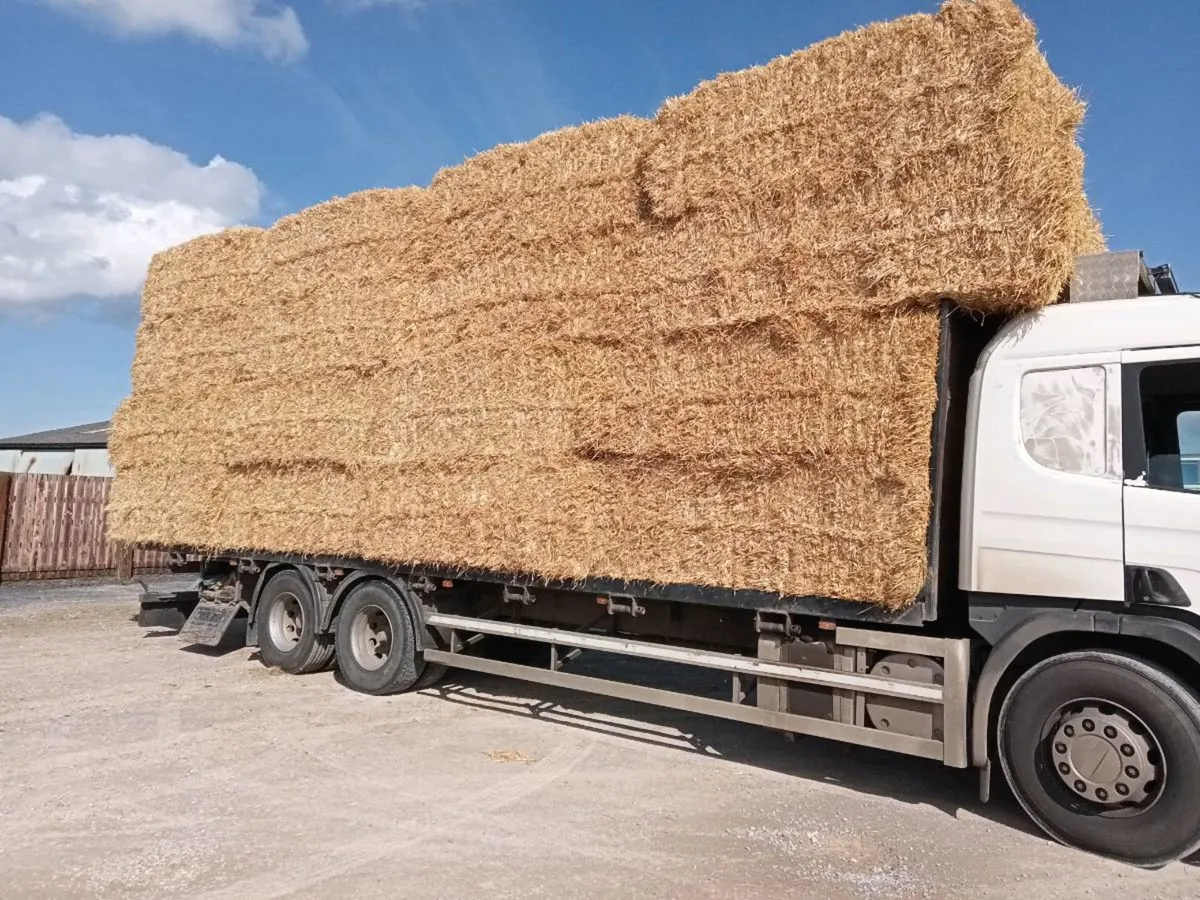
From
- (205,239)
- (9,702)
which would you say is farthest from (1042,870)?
(205,239)

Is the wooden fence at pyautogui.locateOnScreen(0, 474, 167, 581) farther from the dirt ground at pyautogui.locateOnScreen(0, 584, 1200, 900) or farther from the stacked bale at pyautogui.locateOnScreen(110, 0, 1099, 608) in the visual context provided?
the stacked bale at pyautogui.locateOnScreen(110, 0, 1099, 608)

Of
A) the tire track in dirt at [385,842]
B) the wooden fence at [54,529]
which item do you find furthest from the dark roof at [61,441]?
the tire track in dirt at [385,842]

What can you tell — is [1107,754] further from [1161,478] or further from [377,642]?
[377,642]

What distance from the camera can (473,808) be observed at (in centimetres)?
552

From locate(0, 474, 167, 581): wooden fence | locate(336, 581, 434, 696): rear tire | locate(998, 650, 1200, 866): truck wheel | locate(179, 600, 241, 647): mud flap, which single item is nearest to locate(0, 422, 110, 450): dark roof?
locate(0, 474, 167, 581): wooden fence

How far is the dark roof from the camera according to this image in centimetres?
2722

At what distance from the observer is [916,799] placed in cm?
586

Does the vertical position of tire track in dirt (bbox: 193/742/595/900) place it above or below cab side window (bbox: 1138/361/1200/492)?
below

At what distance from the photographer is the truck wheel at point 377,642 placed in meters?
8.35

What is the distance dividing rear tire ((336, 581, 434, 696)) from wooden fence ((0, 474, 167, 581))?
11882mm

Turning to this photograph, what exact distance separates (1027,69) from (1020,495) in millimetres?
2588

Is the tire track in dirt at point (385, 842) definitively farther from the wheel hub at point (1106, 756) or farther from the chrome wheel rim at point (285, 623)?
the chrome wheel rim at point (285, 623)

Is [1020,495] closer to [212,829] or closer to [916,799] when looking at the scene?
[916,799]

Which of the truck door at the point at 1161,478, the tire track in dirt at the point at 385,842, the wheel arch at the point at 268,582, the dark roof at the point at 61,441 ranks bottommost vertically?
the tire track in dirt at the point at 385,842
